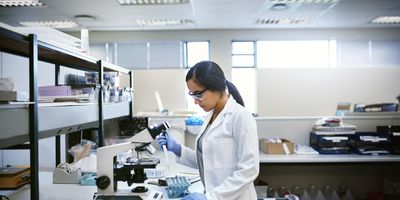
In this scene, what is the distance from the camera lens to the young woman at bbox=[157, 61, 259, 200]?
1433mm

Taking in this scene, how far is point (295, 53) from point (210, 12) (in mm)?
2384

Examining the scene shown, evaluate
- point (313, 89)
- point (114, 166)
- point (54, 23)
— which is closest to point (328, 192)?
point (313, 89)

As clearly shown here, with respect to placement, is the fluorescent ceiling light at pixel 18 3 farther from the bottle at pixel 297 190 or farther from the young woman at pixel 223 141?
the bottle at pixel 297 190

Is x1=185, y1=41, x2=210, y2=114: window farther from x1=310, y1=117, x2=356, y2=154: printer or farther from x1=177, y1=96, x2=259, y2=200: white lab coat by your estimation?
x1=177, y1=96, x2=259, y2=200: white lab coat

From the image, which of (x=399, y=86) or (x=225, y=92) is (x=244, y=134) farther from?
(x=399, y=86)

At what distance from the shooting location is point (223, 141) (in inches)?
60.4

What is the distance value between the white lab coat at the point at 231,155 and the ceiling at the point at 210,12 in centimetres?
329

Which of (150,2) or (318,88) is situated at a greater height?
(150,2)

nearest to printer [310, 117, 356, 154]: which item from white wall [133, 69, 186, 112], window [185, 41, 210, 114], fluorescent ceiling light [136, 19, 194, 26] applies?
white wall [133, 69, 186, 112]

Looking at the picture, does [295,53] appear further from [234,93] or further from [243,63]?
[234,93]

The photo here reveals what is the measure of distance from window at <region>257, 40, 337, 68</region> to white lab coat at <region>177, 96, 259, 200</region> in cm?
512

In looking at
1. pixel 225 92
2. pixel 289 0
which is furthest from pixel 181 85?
pixel 225 92

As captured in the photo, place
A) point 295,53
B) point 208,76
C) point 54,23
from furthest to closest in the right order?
1. point 295,53
2. point 54,23
3. point 208,76

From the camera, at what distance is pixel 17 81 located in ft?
11.4
